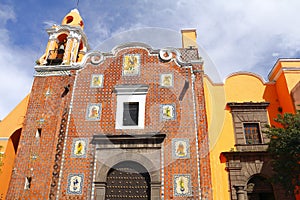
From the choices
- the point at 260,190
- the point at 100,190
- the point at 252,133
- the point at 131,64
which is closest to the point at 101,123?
the point at 100,190

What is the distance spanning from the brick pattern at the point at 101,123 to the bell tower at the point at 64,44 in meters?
1.55

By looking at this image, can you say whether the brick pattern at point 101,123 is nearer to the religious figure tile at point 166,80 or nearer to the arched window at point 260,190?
the religious figure tile at point 166,80

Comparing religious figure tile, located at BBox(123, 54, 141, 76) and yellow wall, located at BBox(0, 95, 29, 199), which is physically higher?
religious figure tile, located at BBox(123, 54, 141, 76)

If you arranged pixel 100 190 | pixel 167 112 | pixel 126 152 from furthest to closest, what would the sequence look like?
pixel 167 112
pixel 126 152
pixel 100 190

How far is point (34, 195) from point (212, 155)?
7593 mm

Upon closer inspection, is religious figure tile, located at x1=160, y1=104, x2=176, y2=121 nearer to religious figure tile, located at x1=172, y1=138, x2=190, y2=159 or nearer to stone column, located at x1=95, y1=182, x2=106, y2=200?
religious figure tile, located at x1=172, y1=138, x2=190, y2=159

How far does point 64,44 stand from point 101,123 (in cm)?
620

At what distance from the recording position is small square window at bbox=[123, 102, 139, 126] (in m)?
11.3

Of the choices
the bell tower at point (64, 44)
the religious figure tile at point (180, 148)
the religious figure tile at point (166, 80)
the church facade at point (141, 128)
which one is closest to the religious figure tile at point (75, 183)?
the church facade at point (141, 128)

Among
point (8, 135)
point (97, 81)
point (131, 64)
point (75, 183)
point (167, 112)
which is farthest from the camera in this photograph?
point (8, 135)

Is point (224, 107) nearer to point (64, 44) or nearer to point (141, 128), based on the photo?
point (141, 128)

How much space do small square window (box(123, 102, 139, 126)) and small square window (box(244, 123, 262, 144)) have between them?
17.6 ft

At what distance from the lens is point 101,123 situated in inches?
445

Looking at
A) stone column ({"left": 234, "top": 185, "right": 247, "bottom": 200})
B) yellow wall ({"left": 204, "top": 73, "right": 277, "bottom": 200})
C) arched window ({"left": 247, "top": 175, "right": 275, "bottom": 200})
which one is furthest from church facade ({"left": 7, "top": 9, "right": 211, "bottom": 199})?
arched window ({"left": 247, "top": 175, "right": 275, "bottom": 200})
